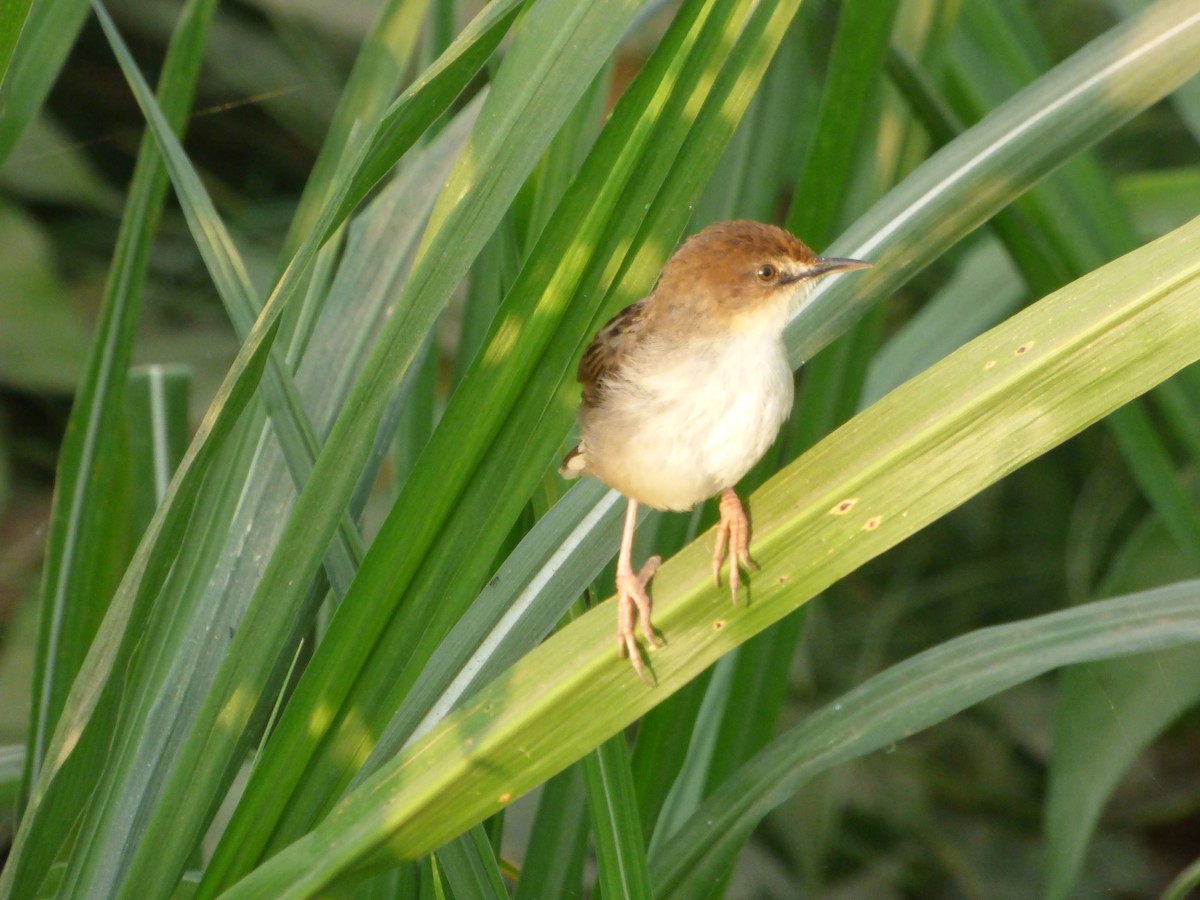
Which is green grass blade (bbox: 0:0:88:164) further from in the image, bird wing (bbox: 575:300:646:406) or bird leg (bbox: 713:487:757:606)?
bird leg (bbox: 713:487:757:606)

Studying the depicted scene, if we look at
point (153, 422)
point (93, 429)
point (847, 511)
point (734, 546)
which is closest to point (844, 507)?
point (847, 511)

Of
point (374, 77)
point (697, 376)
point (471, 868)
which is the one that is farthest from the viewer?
point (374, 77)

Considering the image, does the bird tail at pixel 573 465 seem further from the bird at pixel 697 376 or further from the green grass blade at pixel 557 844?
the green grass blade at pixel 557 844

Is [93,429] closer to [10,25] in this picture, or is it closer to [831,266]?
[10,25]

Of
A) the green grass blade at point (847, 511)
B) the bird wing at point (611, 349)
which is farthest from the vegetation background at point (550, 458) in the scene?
the bird wing at point (611, 349)

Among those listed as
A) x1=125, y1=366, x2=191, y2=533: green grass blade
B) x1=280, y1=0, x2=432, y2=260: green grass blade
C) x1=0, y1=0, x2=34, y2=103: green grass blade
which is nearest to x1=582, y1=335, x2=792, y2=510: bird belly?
x1=280, y1=0, x2=432, y2=260: green grass blade
